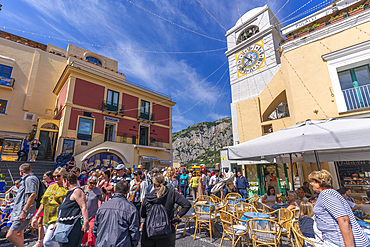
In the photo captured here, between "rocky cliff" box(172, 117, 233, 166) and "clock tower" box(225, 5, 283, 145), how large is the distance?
69703 mm

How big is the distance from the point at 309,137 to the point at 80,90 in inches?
684

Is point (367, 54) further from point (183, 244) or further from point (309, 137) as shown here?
point (183, 244)

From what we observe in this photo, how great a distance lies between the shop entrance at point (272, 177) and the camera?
10.6 meters

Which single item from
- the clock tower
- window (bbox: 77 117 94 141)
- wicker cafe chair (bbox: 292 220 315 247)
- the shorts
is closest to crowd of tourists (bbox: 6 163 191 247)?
the shorts

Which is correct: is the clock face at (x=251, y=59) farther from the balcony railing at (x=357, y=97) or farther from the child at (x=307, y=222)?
the child at (x=307, y=222)

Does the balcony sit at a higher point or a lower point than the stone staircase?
higher

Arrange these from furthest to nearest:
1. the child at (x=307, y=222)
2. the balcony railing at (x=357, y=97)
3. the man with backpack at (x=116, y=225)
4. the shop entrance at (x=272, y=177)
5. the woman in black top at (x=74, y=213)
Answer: the shop entrance at (x=272, y=177)
the balcony railing at (x=357, y=97)
the child at (x=307, y=222)
the woman in black top at (x=74, y=213)
the man with backpack at (x=116, y=225)

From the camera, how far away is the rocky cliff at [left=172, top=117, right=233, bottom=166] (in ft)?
284

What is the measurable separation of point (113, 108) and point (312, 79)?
53.1 feet

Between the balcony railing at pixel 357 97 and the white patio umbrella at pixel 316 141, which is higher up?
the balcony railing at pixel 357 97

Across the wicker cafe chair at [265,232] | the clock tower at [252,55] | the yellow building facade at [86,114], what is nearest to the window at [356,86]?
the clock tower at [252,55]

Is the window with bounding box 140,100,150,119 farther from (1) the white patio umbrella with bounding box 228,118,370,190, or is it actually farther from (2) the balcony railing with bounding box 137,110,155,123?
(1) the white patio umbrella with bounding box 228,118,370,190

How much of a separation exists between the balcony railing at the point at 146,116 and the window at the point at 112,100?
2.62 m

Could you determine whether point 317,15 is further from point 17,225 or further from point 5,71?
point 5,71
